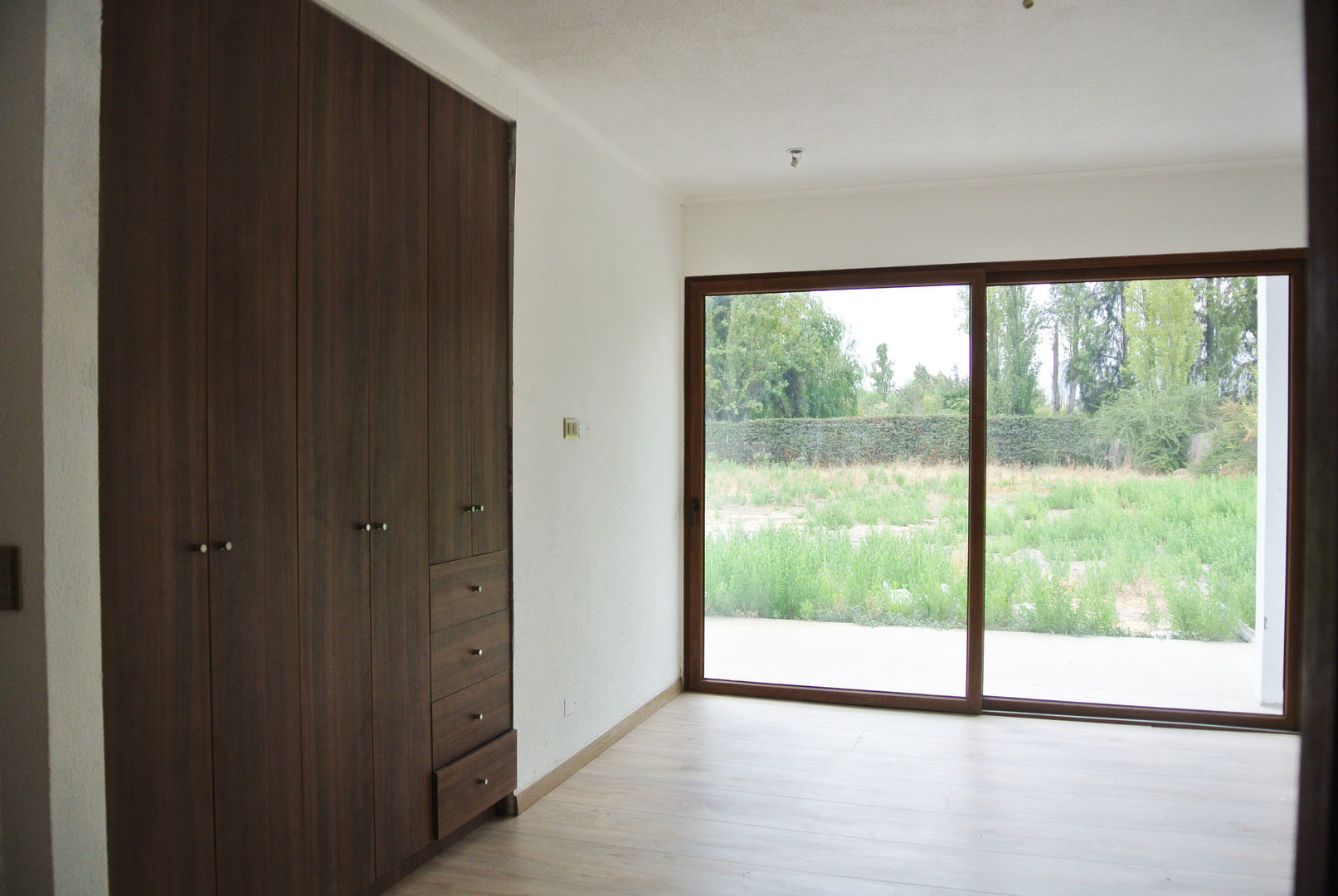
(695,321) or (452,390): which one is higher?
(695,321)

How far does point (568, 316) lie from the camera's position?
3.89 m

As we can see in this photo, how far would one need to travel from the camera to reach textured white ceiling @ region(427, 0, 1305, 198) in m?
2.87

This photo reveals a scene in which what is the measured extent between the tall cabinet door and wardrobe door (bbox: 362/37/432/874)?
0.26 ft

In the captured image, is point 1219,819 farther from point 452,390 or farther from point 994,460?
point 452,390

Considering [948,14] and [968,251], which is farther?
[968,251]

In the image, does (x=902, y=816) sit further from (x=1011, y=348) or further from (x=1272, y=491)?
(x=1272, y=491)


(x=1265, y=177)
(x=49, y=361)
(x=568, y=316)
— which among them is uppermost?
(x=1265, y=177)

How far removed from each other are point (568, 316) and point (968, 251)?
2.25 m

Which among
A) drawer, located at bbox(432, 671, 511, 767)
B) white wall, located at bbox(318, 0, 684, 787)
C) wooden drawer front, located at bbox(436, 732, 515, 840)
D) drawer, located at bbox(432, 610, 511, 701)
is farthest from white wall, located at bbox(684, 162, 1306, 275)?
wooden drawer front, located at bbox(436, 732, 515, 840)

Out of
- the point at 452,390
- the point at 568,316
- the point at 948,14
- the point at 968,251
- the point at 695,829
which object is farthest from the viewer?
the point at 968,251

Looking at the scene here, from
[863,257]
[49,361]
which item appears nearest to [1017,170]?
[863,257]

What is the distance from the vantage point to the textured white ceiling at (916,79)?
2.87m

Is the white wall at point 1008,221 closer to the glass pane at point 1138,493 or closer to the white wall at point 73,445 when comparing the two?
the glass pane at point 1138,493

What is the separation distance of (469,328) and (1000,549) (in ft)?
10.2
